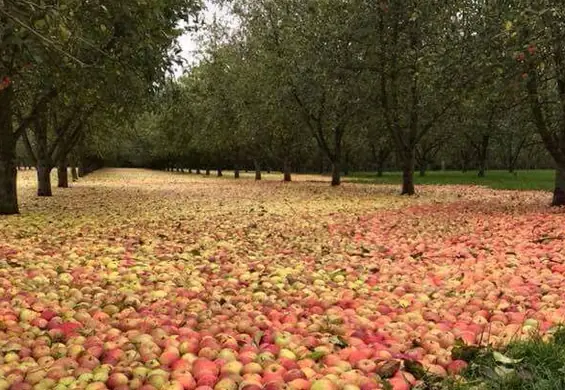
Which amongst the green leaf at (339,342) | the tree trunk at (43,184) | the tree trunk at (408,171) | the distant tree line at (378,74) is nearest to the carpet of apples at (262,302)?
the green leaf at (339,342)

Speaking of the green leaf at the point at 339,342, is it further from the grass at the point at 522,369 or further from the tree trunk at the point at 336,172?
the tree trunk at the point at 336,172

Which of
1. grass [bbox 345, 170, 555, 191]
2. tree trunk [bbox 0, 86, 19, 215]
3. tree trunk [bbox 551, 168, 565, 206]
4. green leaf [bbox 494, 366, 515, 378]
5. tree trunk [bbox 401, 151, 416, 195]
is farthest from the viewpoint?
grass [bbox 345, 170, 555, 191]

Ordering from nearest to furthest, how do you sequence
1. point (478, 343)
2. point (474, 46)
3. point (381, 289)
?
1. point (478, 343)
2. point (381, 289)
3. point (474, 46)

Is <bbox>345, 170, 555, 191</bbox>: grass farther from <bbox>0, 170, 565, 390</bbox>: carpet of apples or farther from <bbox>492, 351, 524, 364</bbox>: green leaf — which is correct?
<bbox>492, 351, 524, 364</bbox>: green leaf

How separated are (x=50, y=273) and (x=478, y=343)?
5.14 meters

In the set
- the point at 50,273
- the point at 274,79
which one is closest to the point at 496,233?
the point at 50,273

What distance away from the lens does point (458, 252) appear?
8.61 metres

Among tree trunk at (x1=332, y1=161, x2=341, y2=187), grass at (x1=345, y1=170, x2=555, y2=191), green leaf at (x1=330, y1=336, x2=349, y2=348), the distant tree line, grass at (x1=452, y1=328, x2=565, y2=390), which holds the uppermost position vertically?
the distant tree line

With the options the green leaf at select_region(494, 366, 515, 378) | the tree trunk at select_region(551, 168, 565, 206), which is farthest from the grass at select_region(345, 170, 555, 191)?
the green leaf at select_region(494, 366, 515, 378)

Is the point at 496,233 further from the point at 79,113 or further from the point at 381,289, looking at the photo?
the point at 79,113

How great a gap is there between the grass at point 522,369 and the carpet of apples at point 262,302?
0.20 meters

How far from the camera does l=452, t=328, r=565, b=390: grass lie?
133 inches

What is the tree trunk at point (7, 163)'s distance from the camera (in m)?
14.6

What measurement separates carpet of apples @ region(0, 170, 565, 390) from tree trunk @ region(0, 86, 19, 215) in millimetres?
3781
